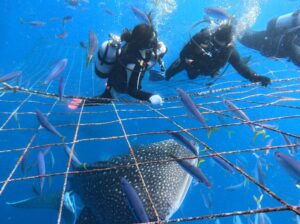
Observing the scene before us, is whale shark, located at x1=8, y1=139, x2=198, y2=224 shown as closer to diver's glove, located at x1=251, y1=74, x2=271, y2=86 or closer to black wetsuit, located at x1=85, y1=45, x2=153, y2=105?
black wetsuit, located at x1=85, y1=45, x2=153, y2=105

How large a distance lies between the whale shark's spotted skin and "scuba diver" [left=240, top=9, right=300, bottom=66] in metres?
4.97

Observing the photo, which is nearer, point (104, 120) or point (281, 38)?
point (281, 38)

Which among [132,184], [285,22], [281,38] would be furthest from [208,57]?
[285,22]

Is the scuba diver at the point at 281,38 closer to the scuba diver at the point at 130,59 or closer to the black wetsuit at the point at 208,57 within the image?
the black wetsuit at the point at 208,57

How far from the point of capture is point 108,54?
16.7ft

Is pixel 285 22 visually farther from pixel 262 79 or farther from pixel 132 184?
pixel 132 184

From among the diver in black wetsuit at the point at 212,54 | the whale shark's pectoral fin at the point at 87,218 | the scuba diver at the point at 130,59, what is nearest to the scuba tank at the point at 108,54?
the scuba diver at the point at 130,59

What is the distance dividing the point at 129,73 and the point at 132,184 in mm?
2064

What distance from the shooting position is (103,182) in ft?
13.1

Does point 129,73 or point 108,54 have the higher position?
point 108,54

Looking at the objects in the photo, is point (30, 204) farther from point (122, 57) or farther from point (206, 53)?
point (206, 53)

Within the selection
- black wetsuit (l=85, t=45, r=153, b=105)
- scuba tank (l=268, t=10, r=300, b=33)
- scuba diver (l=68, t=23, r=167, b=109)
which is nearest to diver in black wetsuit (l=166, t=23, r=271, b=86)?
scuba diver (l=68, t=23, r=167, b=109)

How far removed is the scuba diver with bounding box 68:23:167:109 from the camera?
4469mm

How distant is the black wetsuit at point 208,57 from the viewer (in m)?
5.58
